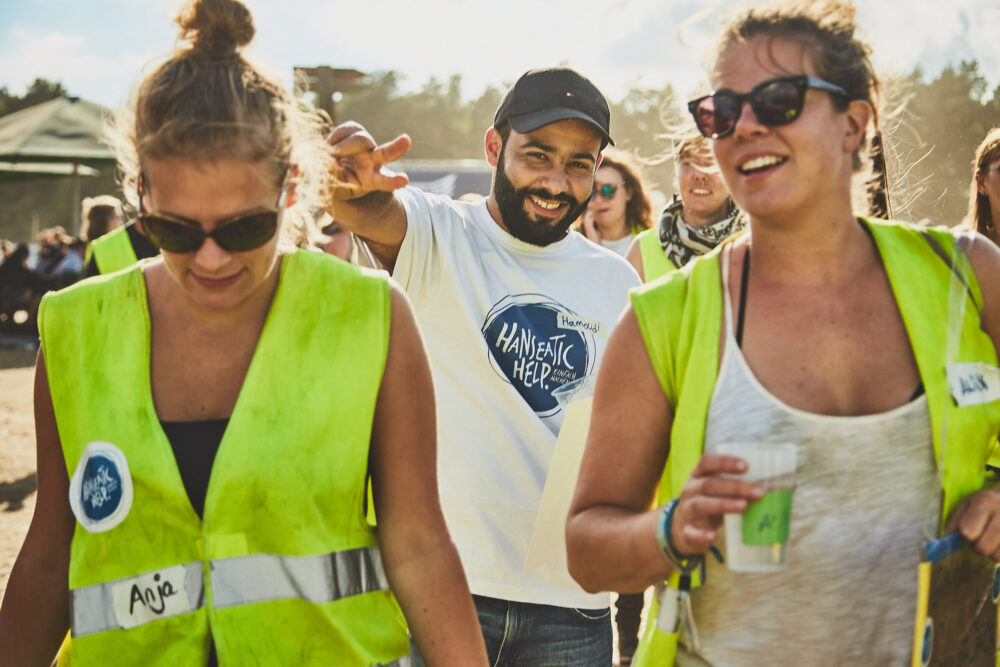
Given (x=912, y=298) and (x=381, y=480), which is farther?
(x=381, y=480)

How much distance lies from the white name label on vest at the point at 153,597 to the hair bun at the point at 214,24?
1083 mm

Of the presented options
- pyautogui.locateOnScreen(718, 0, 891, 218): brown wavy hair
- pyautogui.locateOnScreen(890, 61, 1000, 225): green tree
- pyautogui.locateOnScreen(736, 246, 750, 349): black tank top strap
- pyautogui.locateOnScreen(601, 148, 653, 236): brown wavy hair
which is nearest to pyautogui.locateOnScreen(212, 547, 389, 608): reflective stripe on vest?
pyautogui.locateOnScreen(736, 246, 750, 349): black tank top strap

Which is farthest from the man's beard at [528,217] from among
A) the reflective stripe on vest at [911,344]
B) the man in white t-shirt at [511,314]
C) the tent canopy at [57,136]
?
the tent canopy at [57,136]

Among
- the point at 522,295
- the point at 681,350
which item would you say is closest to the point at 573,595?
the point at 522,295

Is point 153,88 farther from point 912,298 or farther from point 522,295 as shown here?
point 912,298

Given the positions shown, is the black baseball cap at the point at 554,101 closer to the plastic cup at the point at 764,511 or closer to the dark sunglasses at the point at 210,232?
the dark sunglasses at the point at 210,232

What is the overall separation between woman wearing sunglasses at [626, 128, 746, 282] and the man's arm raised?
198cm

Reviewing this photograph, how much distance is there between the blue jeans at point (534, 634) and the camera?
276 centimetres

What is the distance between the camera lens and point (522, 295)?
295cm

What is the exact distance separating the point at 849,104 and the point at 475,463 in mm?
1473

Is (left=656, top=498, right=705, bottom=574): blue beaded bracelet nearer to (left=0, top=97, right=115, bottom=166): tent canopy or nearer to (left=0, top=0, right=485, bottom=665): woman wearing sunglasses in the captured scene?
(left=0, top=0, right=485, bottom=665): woman wearing sunglasses

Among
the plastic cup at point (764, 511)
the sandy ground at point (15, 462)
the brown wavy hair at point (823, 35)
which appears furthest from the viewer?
the sandy ground at point (15, 462)

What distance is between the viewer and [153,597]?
1.80 metres

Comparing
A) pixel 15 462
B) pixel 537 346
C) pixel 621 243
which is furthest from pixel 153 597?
pixel 15 462
